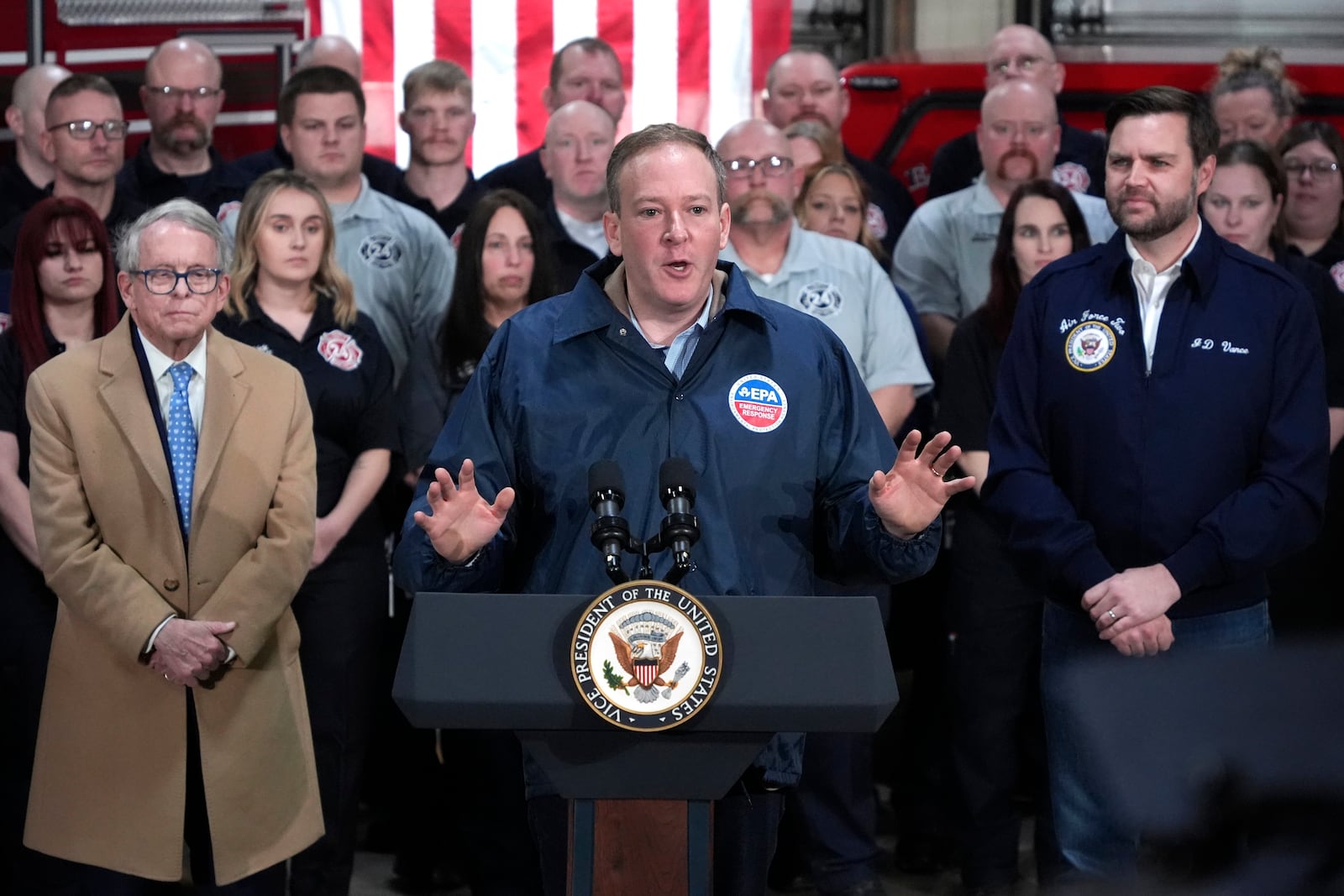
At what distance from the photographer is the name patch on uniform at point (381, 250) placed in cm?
552

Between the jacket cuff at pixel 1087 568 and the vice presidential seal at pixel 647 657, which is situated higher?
the vice presidential seal at pixel 647 657

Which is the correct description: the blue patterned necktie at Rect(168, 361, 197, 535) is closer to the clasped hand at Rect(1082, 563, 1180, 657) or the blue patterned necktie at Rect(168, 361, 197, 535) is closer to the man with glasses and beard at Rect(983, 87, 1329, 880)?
the man with glasses and beard at Rect(983, 87, 1329, 880)

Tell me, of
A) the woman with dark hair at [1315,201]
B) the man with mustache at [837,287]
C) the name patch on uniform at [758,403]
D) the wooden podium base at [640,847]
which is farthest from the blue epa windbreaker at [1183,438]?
the woman with dark hair at [1315,201]

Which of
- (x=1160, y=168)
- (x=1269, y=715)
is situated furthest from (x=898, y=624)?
(x=1269, y=715)

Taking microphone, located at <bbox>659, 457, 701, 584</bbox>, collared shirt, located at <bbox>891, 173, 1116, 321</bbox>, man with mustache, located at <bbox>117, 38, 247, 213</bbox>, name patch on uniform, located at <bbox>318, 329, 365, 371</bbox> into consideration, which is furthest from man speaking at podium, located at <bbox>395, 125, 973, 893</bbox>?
man with mustache, located at <bbox>117, 38, 247, 213</bbox>

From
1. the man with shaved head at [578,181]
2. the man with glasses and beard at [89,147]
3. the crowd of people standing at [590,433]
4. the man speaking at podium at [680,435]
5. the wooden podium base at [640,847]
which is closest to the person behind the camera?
the wooden podium base at [640,847]

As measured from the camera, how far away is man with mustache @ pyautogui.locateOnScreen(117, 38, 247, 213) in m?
6.05

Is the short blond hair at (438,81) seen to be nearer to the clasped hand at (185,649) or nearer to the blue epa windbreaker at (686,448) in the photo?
the clasped hand at (185,649)

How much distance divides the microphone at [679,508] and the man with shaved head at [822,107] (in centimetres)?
392

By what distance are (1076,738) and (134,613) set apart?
1.99 metres

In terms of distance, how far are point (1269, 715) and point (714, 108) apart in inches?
259

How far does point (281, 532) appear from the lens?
4133 mm

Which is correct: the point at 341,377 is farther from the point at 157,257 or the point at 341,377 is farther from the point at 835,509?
the point at 835,509

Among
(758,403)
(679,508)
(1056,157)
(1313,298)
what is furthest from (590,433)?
(1056,157)
